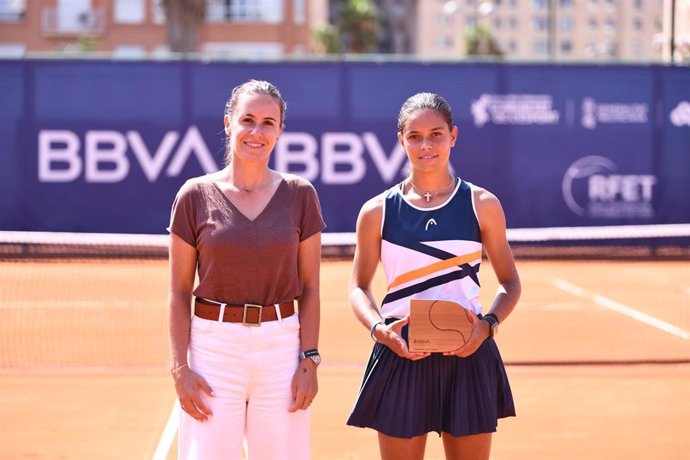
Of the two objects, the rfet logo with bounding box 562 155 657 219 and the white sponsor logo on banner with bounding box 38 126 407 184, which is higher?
the white sponsor logo on banner with bounding box 38 126 407 184

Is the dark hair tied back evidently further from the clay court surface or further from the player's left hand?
the clay court surface

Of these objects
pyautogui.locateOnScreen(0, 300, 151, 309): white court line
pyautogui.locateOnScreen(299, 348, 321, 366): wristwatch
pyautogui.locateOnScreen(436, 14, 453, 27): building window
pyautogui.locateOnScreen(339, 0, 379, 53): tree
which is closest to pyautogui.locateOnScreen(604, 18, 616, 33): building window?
pyautogui.locateOnScreen(436, 14, 453, 27): building window

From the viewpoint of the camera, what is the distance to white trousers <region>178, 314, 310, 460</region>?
332cm

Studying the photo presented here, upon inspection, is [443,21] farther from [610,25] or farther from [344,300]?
[344,300]

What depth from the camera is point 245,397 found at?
3.36m

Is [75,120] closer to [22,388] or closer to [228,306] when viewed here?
[22,388]

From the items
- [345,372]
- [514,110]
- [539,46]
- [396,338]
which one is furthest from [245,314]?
[539,46]

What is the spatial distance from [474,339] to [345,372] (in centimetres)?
463

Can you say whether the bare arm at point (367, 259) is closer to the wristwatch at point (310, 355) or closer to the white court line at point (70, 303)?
the wristwatch at point (310, 355)

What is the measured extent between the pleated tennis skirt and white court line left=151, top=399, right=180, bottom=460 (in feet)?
8.31

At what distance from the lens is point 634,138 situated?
17.6 metres

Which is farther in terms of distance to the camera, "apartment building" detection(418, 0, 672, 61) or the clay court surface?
"apartment building" detection(418, 0, 672, 61)

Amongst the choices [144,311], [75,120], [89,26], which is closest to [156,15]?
[89,26]

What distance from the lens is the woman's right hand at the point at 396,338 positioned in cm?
347
